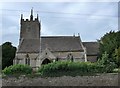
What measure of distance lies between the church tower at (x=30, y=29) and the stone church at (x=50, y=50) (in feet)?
8.11

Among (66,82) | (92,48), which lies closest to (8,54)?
(92,48)

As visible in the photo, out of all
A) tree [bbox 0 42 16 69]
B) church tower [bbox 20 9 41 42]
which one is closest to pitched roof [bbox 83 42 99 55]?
church tower [bbox 20 9 41 42]

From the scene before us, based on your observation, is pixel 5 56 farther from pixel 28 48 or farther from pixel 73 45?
pixel 73 45

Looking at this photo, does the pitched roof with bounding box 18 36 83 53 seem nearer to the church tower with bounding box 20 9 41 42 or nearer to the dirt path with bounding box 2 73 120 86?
the church tower with bounding box 20 9 41 42

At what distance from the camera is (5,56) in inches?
2103

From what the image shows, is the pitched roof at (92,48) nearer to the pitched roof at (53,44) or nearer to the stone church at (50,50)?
the stone church at (50,50)

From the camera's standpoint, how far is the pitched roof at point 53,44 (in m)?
54.1

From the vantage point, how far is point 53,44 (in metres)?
55.6

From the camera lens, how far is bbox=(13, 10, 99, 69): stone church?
52331 mm

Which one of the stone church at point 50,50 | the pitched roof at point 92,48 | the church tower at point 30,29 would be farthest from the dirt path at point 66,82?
the church tower at point 30,29

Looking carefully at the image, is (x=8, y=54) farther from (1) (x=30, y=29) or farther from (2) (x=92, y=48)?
(2) (x=92, y=48)

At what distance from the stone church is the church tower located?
8.11 ft

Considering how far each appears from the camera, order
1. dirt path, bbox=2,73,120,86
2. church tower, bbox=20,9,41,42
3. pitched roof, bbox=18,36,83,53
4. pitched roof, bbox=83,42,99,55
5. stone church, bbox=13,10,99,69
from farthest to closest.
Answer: church tower, bbox=20,9,41,42 → pitched roof, bbox=83,42,99,55 → pitched roof, bbox=18,36,83,53 → stone church, bbox=13,10,99,69 → dirt path, bbox=2,73,120,86

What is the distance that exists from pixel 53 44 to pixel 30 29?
413 inches
